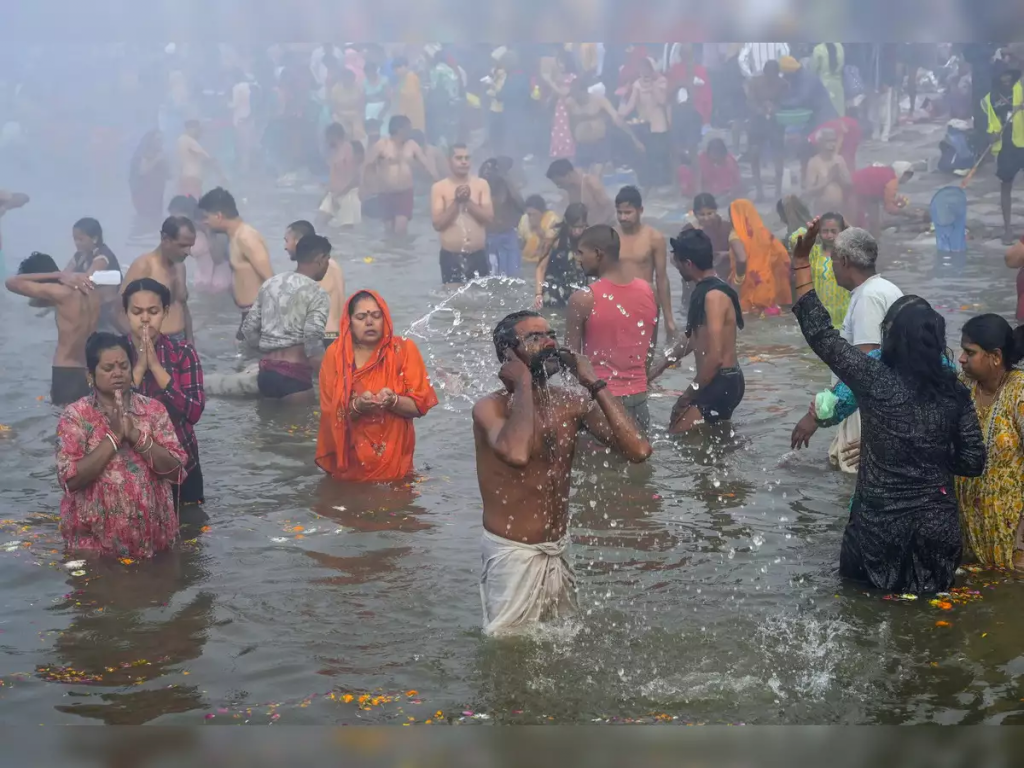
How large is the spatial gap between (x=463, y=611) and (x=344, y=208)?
14.8 metres

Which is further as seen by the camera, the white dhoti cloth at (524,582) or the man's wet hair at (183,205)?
the man's wet hair at (183,205)

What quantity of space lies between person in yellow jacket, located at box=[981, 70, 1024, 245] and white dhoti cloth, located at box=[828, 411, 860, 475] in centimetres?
878

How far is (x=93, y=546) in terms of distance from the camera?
6160 mm

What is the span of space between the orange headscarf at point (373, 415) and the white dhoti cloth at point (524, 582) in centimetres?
262

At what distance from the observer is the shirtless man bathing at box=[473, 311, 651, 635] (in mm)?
4738

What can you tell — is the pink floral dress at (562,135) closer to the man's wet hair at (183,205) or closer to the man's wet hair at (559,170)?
the man's wet hair at (559,170)

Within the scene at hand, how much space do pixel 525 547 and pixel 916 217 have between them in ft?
43.5

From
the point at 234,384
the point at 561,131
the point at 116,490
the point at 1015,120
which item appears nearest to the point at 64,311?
the point at 234,384

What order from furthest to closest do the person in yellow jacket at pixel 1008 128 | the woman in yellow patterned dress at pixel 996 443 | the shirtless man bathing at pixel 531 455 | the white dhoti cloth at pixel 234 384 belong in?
the person in yellow jacket at pixel 1008 128 < the white dhoti cloth at pixel 234 384 < the woman in yellow patterned dress at pixel 996 443 < the shirtless man bathing at pixel 531 455

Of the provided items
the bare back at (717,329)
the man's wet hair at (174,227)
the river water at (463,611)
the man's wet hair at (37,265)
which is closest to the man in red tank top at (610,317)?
the bare back at (717,329)

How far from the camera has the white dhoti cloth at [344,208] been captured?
65.1 feet

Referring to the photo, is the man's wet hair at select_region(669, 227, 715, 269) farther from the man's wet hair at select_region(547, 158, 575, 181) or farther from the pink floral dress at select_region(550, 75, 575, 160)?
the pink floral dress at select_region(550, 75, 575, 160)

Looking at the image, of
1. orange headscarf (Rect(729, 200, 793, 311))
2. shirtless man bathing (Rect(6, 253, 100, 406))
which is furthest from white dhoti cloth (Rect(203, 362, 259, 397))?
orange headscarf (Rect(729, 200, 793, 311))

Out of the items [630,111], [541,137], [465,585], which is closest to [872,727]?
[465,585]
